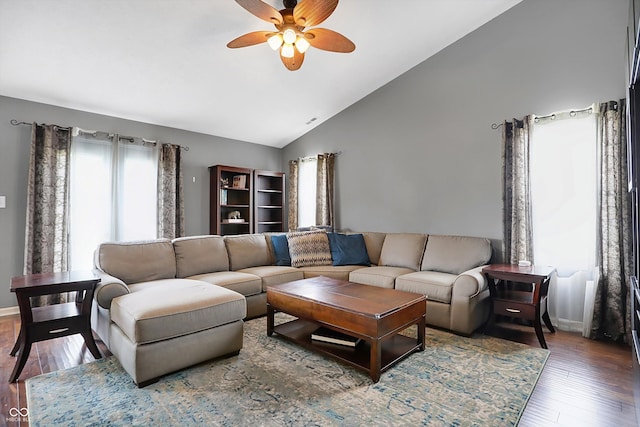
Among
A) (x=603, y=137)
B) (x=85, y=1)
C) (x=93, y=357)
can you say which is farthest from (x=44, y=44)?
(x=603, y=137)

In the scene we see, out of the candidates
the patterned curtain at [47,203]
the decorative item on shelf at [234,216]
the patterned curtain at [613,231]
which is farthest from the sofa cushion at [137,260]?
the patterned curtain at [613,231]

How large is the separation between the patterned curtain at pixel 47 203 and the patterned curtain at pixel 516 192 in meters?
4.96

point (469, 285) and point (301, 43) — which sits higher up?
point (301, 43)

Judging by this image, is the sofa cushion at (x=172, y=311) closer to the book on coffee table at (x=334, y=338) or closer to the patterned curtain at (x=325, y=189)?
the book on coffee table at (x=334, y=338)

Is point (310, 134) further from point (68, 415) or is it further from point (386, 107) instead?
point (68, 415)

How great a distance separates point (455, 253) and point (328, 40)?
2521mm

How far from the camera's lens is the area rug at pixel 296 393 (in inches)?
67.3

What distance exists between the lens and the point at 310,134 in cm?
560

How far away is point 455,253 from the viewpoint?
3.53 meters

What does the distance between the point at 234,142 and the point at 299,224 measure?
1809 mm

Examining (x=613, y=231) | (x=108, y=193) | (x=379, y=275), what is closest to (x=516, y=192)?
(x=613, y=231)

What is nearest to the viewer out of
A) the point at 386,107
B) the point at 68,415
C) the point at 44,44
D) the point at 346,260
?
the point at 68,415

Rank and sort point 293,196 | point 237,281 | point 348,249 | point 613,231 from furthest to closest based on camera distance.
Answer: point 293,196 → point 348,249 → point 237,281 → point 613,231

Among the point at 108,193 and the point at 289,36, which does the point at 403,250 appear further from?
the point at 108,193
